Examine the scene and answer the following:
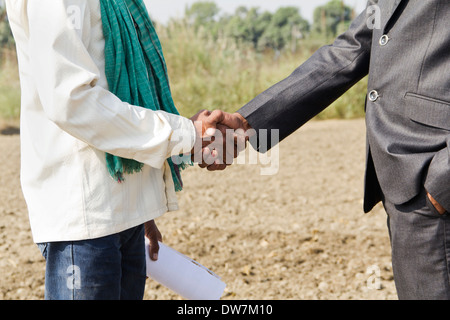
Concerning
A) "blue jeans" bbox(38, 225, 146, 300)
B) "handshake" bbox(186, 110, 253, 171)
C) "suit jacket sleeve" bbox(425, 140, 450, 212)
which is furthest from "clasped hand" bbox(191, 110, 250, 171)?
"suit jacket sleeve" bbox(425, 140, 450, 212)

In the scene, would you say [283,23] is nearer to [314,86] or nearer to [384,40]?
[314,86]

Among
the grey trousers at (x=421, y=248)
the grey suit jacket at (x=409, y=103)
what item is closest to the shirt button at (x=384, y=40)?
the grey suit jacket at (x=409, y=103)

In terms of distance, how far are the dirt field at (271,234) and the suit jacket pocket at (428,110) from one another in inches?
74.9

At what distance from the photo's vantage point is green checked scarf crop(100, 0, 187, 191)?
1778 mm

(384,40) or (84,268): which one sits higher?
(384,40)

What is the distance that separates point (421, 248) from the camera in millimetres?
1882

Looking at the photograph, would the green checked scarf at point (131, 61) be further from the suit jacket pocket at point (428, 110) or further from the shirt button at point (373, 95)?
the suit jacket pocket at point (428, 110)

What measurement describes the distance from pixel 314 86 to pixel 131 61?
3.01ft

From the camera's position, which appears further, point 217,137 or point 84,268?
point 217,137

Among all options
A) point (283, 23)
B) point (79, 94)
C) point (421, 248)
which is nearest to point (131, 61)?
point (79, 94)

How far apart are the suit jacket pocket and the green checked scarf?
805mm

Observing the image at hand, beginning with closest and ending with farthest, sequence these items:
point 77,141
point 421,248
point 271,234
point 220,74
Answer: point 77,141
point 421,248
point 271,234
point 220,74

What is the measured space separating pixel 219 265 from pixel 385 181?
215 cm
